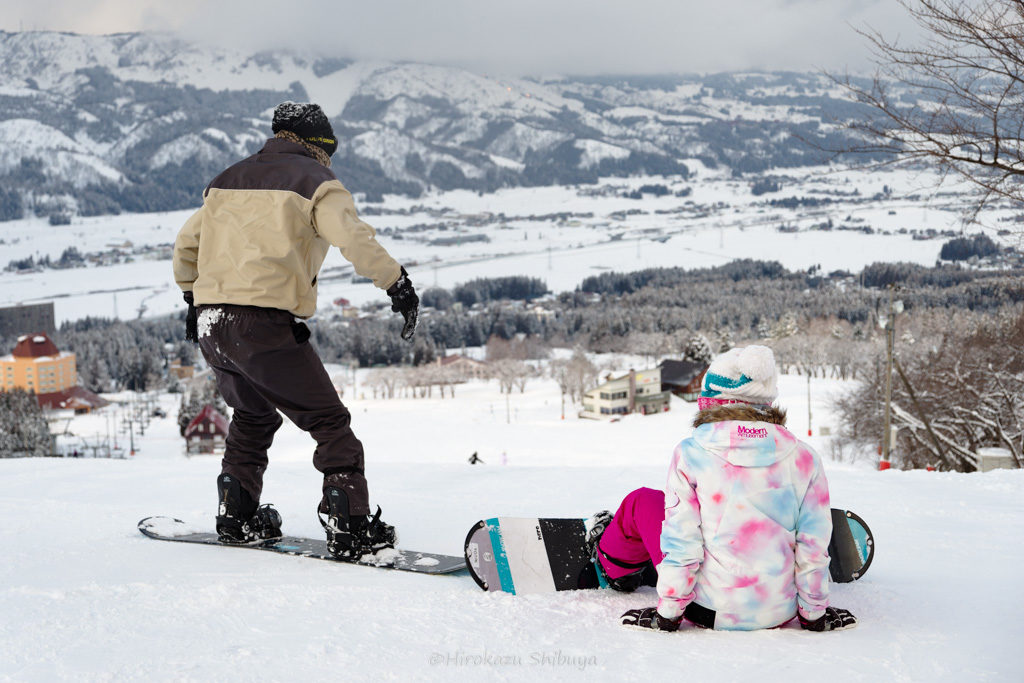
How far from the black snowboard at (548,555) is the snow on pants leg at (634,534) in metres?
0.10

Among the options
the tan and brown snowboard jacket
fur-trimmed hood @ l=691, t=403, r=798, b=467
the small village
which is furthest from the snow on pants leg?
the small village

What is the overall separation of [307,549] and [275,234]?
1110mm

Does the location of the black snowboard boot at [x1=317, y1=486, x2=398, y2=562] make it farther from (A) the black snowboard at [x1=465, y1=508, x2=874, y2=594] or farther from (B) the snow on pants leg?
(B) the snow on pants leg

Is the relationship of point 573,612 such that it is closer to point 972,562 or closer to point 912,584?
point 912,584

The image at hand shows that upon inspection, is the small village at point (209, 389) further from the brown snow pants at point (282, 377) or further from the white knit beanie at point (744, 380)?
the white knit beanie at point (744, 380)

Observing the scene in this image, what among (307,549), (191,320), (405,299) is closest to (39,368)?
(191,320)

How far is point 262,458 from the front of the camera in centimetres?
291

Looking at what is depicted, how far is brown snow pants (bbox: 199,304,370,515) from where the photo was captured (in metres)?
2.45

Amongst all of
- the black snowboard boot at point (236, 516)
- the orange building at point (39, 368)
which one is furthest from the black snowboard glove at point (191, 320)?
the orange building at point (39, 368)

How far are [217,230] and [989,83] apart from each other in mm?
4562

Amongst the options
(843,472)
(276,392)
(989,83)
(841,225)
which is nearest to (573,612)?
(276,392)

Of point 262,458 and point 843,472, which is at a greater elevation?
point 262,458

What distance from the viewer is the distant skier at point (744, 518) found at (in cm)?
183

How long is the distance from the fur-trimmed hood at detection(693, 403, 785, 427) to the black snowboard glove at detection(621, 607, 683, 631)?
0.49 metres
